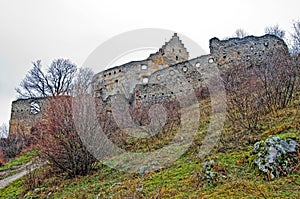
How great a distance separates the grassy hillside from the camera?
4711 mm

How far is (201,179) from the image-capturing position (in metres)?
5.49

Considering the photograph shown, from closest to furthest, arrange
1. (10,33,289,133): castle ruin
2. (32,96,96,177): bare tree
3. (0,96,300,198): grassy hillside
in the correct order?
(0,96,300,198): grassy hillside, (32,96,96,177): bare tree, (10,33,289,133): castle ruin

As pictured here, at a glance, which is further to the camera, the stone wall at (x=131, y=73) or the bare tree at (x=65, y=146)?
the stone wall at (x=131, y=73)

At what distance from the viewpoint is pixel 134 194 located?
5398mm

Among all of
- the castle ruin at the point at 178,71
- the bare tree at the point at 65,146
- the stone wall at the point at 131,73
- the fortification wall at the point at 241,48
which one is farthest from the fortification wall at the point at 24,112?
the bare tree at the point at 65,146

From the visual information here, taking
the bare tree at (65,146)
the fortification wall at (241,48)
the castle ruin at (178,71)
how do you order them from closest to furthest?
the bare tree at (65,146) < the fortification wall at (241,48) < the castle ruin at (178,71)

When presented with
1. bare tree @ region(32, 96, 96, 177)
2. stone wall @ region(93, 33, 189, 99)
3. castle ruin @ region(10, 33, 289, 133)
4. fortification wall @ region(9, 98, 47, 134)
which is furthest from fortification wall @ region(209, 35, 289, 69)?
fortification wall @ region(9, 98, 47, 134)

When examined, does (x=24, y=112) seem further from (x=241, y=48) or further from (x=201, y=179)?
(x=201, y=179)

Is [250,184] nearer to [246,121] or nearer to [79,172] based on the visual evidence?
[246,121]

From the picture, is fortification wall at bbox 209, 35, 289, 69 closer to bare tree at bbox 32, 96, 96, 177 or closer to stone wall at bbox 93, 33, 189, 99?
stone wall at bbox 93, 33, 189, 99

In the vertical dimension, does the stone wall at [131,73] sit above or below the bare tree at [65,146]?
above

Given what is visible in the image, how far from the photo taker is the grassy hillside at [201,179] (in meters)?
4.71

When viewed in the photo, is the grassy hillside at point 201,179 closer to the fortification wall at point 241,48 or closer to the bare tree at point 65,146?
the bare tree at point 65,146

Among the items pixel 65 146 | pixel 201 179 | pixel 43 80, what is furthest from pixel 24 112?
pixel 201 179
